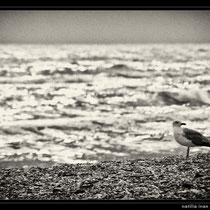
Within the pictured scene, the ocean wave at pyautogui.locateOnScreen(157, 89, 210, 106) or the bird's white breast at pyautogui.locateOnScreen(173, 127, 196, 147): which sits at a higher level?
the ocean wave at pyautogui.locateOnScreen(157, 89, 210, 106)

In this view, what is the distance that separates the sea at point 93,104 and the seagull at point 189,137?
0.08m

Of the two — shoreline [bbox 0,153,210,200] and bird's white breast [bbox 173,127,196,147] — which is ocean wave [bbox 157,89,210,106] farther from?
shoreline [bbox 0,153,210,200]

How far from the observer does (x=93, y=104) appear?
16.2 ft

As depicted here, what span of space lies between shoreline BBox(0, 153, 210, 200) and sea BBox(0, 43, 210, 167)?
0.26ft

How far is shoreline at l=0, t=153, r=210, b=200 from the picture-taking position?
473 cm

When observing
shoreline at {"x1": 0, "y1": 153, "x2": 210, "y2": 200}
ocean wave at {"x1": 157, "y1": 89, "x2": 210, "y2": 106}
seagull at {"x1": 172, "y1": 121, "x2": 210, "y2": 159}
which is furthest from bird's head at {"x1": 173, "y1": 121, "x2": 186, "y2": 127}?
shoreline at {"x1": 0, "y1": 153, "x2": 210, "y2": 200}

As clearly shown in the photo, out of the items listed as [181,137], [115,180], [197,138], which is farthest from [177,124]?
[115,180]

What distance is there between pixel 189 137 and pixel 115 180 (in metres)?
0.84
